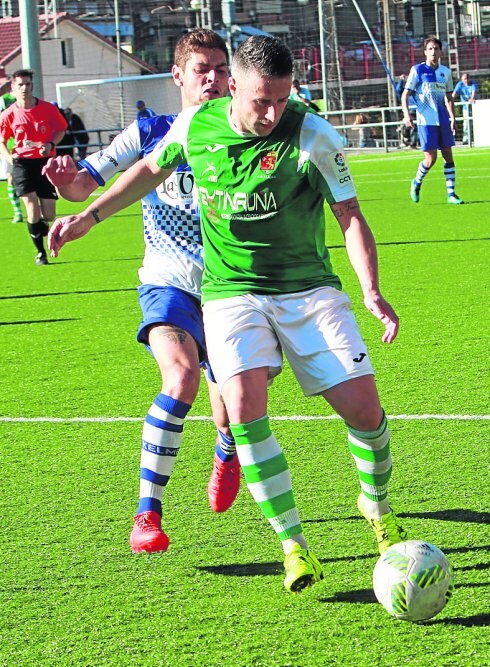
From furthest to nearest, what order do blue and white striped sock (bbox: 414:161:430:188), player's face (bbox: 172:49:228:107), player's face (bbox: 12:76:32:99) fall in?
blue and white striped sock (bbox: 414:161:430:188), player's face (bbox: 12:76:32:99), player's face (bbox: 172:49:228:107)

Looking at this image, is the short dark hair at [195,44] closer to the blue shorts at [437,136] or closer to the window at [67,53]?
the blue shorts at [437,136]

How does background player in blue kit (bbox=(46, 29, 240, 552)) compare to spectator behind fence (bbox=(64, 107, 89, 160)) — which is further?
spectator behind fence (bbox=(64, 107, 89, 160))

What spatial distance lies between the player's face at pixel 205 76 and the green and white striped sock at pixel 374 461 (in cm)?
163

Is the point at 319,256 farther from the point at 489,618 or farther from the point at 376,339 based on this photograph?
the point at 376,339

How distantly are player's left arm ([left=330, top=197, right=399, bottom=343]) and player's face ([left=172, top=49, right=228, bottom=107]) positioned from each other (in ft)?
3.44

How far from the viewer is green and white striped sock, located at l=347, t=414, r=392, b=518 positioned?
159 inches

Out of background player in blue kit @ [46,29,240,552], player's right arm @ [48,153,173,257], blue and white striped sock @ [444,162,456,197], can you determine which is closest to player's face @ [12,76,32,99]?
blue and white striped sock @ [444,162,456,197]

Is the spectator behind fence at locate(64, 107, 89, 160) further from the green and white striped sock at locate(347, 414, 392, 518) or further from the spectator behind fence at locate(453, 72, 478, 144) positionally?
the green and white striped sock at locate(347, 414, 392, 518)

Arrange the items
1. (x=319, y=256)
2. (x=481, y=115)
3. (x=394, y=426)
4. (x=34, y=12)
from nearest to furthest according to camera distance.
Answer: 1. (x=319, y=256)
2. (x=394, y=426)
3. (x=34, y=12)
4. (x=481, y=115)

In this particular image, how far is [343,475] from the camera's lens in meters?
5.16

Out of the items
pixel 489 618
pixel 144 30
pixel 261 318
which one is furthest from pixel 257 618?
pixel 144 30

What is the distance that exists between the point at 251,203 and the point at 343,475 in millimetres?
1553

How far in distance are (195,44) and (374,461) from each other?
1961 mm

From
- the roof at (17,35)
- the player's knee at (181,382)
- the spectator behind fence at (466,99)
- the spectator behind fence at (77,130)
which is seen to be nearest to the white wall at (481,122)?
Result: the spectator behind fence at (466,99)
